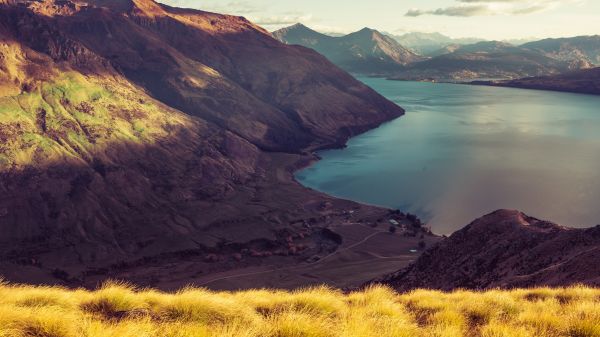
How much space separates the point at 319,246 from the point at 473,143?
110584 millimetres

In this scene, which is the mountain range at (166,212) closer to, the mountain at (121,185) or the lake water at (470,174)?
the mountain at (121,185)

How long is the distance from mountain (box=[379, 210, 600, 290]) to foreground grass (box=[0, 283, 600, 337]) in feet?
39.8

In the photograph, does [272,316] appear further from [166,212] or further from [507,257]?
[166,212]

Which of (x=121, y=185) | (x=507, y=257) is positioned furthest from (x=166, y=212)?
(x=507, y=257)

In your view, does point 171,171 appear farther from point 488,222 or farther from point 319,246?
point 488,222

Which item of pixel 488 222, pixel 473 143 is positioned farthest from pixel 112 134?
pixel 473 143

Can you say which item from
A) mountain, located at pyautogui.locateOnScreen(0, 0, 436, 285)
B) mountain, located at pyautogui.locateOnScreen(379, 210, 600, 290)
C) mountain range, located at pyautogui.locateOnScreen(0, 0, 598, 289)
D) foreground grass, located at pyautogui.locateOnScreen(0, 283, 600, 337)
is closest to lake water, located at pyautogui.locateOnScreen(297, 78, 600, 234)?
mountain range, located at pyautogui.locateOnScreen(0, 0, 598, 289)

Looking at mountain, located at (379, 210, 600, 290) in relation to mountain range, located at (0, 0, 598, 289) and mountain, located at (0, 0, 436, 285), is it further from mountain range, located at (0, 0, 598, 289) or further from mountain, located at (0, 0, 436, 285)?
mountain, located at (0, 0, 436, 285)

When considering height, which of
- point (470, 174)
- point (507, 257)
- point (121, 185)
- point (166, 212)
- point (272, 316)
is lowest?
point (166, 212)

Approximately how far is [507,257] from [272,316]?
102ft

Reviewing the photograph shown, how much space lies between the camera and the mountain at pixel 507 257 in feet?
87.1

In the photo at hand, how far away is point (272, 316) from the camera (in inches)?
422

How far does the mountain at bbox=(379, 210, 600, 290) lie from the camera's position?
87.1 ft

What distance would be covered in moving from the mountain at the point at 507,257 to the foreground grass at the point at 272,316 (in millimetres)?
12132
